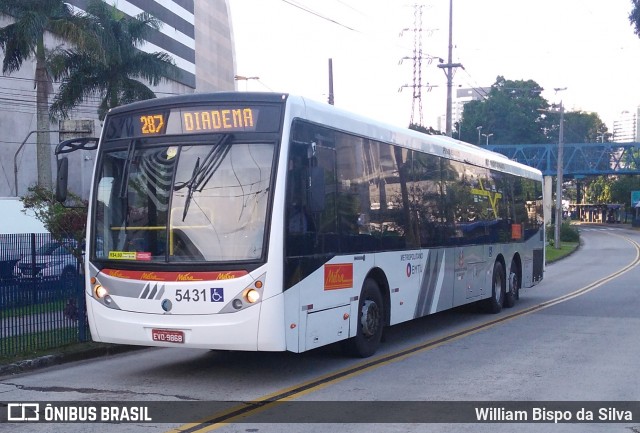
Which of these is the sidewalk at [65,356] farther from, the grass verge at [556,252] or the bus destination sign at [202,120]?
the grass verge at [556,252]

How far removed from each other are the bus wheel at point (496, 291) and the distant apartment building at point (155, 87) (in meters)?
9.63

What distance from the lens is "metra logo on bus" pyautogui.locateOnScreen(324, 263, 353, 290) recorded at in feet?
34.5

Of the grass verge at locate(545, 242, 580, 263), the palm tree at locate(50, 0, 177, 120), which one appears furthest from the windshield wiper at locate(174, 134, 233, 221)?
the grass verge at locate(545, 242, 580, 263)

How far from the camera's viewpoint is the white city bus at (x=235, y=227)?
948 cm

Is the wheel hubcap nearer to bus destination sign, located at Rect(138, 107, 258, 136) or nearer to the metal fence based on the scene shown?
bus destination sign, located at Rect(138, 107, 258, 136)

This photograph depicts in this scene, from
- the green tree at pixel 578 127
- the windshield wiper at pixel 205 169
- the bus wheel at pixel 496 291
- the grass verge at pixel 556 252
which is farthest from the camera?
the green tree at pixel 578 127

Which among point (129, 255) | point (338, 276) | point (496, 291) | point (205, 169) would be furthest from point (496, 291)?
point (129, 255)

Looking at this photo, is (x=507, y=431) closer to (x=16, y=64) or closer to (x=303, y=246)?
(x=303, y=246)

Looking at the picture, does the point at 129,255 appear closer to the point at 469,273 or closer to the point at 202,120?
the point at 202,120

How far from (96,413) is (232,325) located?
178 centimetres

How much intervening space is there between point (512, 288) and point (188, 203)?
38.7 ft

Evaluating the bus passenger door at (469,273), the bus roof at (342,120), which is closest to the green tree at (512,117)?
the bus passenger door at (469,273)

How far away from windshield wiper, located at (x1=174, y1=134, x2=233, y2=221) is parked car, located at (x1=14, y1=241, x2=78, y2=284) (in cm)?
401

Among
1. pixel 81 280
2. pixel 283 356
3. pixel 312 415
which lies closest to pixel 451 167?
pixel 283 356
